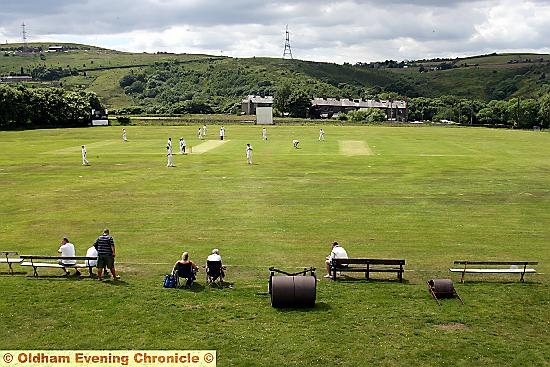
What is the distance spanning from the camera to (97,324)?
14719mm

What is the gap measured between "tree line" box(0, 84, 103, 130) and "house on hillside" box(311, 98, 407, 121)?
9553 centimetres

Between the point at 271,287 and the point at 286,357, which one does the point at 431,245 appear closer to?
the point at 271,287

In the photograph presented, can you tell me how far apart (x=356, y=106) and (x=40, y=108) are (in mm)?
116842

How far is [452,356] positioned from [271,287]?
4.89 m

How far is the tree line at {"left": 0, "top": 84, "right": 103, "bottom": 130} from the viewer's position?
94000 millimetres

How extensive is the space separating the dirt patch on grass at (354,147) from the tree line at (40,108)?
51.0m

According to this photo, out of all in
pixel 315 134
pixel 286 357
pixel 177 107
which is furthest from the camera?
pixel 177 107

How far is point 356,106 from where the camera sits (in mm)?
195875

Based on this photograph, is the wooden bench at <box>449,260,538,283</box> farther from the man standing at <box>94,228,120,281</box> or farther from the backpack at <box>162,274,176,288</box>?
the man standing at <box>94,228,120,281</box>

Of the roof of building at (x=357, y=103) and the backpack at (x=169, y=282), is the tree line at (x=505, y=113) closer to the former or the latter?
the roof of building at (x=357, y=103)

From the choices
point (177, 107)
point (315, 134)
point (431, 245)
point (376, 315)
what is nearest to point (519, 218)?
point (431, 245)

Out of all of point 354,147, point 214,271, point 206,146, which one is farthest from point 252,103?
point 214,271

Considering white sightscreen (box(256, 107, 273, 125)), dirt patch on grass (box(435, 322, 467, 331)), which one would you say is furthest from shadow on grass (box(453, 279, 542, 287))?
white sightscreen (box(256, 107, 273, 125))

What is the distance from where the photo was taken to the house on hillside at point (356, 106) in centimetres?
19032
